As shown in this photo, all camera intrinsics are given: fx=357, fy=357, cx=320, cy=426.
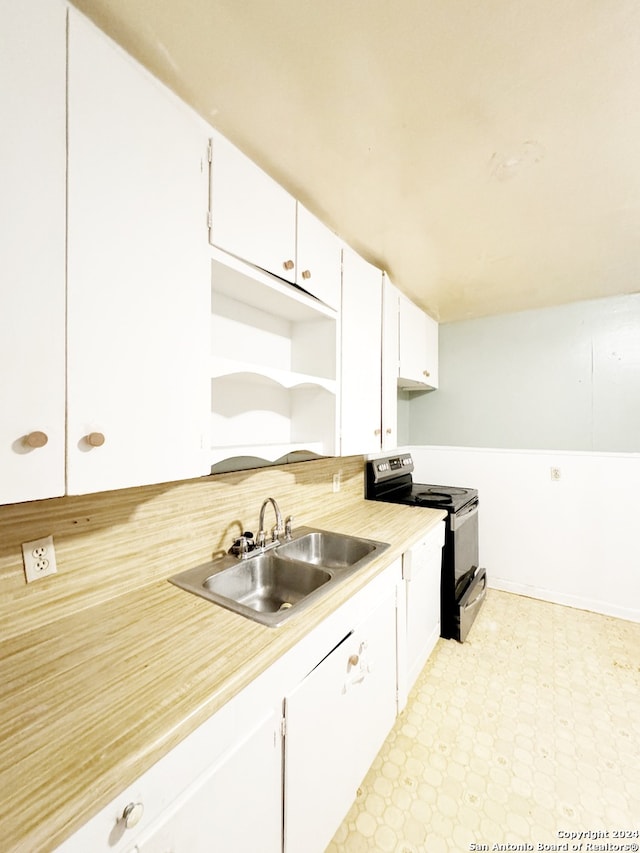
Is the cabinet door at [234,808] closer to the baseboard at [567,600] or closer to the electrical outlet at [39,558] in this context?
the electrical outlet at [39,558]

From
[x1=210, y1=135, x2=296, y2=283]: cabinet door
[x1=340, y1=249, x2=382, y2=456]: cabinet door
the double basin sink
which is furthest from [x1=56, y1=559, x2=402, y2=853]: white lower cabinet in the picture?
[x1=210, y1=135, x2=296, y2=283]: cabinet door

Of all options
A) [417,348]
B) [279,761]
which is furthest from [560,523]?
[279,761]

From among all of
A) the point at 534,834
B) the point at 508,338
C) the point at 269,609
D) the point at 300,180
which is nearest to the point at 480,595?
the point at 534,834

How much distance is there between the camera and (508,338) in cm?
292

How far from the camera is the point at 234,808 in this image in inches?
31.0

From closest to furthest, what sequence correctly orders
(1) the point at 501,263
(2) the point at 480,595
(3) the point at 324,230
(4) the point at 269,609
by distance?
(4) the point at 269,609, (3) the point at 324,230, (1) the point at 501,263, (2) the point at 480,595

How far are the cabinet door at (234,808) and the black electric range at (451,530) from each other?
1588 millimetres

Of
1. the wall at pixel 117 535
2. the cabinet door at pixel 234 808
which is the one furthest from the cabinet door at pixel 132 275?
the cabinet door at pixel 234 808

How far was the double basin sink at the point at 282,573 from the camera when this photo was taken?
3.92 ft

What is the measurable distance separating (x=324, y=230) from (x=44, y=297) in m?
1.23

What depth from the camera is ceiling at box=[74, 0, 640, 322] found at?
32.7 inches

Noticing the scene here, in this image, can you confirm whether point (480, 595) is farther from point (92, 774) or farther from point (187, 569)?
point (92, 774)

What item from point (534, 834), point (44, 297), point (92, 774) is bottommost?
point (534, 834)

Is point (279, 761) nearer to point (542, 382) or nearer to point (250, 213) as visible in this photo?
point (250, 213)
